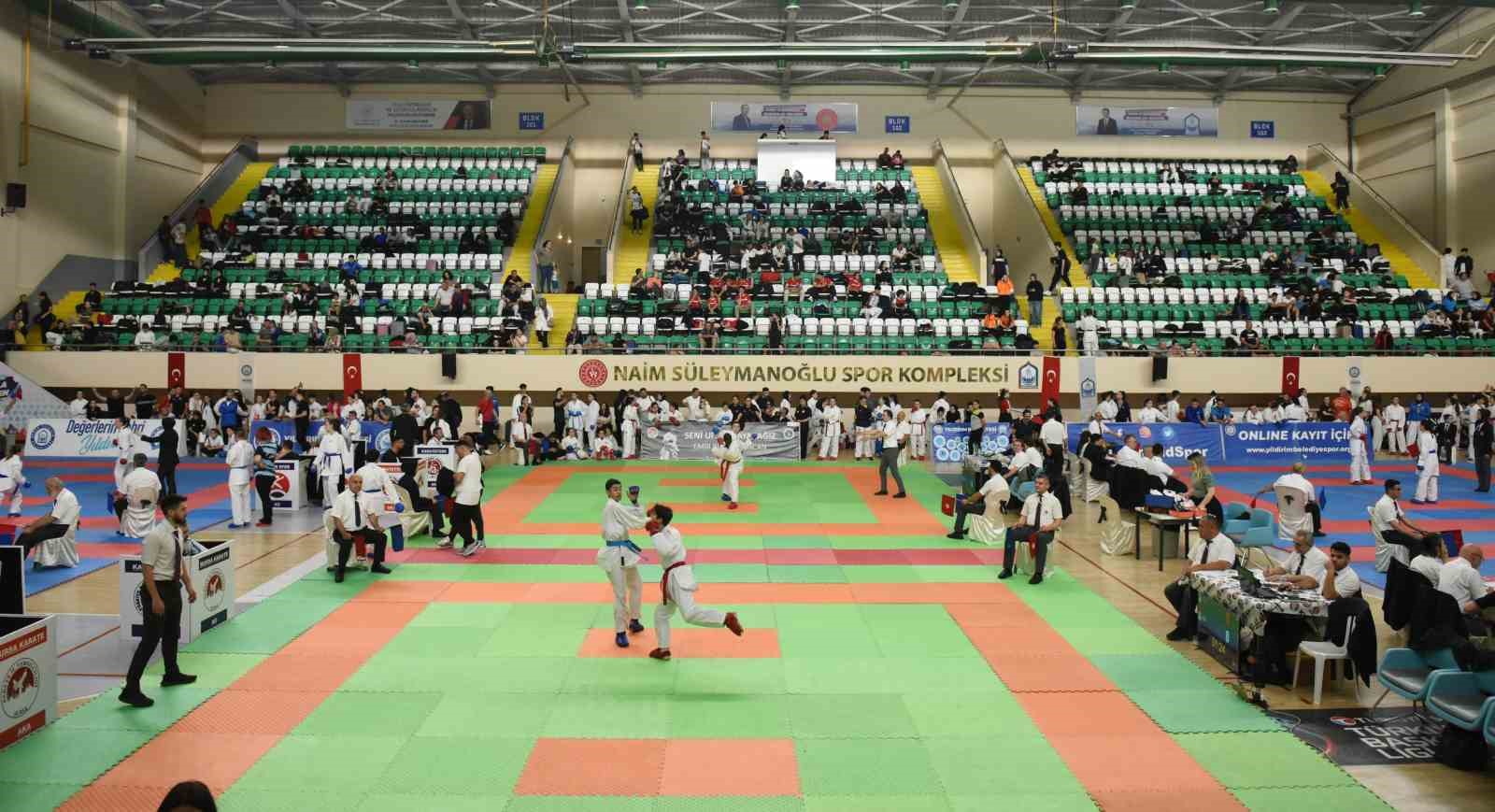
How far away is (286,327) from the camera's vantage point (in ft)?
94.9

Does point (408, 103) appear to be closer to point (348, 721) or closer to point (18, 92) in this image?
point (18, 92)

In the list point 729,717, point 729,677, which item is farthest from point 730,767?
point 729,677

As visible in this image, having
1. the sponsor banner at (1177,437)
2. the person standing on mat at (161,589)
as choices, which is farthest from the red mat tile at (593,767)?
the sponsor banner at (1177,437)

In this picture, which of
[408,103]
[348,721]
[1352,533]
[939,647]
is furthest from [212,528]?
[408,103]

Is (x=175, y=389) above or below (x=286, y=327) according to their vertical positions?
below

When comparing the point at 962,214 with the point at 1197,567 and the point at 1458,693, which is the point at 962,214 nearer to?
the point at 1197,567

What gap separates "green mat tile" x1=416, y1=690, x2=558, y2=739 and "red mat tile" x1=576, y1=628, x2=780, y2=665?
1.31m

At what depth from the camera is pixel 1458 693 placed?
7684 millimetres

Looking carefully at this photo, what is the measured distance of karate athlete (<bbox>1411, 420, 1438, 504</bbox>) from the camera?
62.2 ft

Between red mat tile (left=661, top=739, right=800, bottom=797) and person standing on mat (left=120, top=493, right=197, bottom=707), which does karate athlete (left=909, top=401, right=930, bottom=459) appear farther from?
person standing on mat (left=120, top=493, right=197, bottom=707)

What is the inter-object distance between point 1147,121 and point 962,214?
33.9 feet

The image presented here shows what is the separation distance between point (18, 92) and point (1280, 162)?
149 feet

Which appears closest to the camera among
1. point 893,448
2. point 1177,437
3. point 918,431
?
point 893,448

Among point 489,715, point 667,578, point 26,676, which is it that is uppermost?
point 667,578
